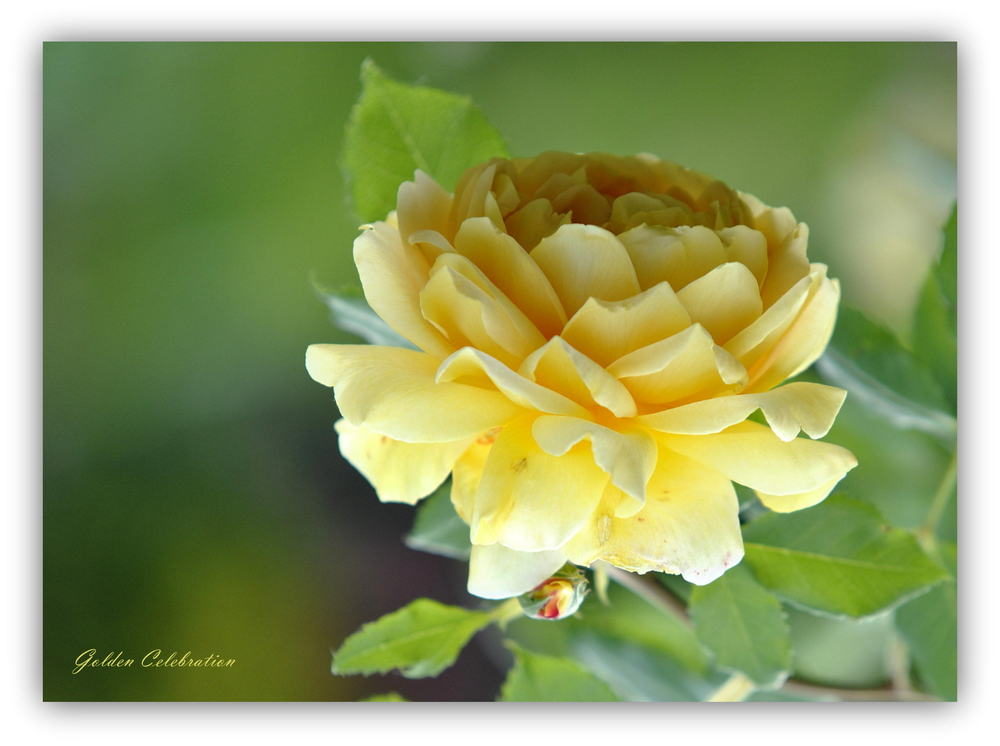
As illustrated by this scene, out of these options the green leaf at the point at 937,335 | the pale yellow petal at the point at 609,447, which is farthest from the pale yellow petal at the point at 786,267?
the green leaf at the point at 937,335

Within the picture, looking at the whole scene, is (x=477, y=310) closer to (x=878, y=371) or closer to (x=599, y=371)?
(x=599, y=371)

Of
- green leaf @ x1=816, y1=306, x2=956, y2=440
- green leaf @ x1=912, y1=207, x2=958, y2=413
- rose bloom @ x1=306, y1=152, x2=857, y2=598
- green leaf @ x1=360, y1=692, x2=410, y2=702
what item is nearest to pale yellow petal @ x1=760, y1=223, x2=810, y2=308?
rose bloom @ x1=306, y1=152, x2=857, y2=598

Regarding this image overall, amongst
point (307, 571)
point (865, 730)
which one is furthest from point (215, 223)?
point (865, 730)

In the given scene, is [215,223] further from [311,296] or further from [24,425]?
[24,425]

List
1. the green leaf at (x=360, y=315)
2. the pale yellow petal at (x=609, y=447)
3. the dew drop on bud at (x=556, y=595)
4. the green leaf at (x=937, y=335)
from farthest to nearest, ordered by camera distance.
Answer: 1. the green leaf at (x=937, y=335)
2. the green leaf at (x=360, y=315)
3. the dew drop on bud at (x=556, y=595)
4. the pale yellow petal at (x=609, y=447)

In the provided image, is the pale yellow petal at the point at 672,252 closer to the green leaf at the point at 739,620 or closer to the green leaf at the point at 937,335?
the green leaf at the point at 739,620

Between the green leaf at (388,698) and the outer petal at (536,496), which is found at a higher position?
the outer petal at (536,496)
